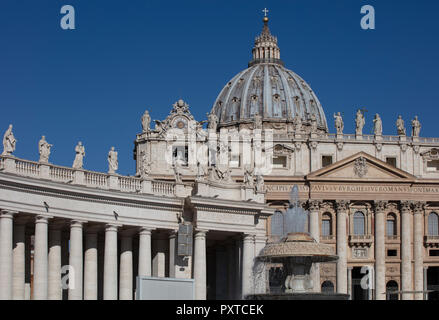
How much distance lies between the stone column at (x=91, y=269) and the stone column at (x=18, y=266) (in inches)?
190

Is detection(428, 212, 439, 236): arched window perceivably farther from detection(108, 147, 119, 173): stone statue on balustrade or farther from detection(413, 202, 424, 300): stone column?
detection(108, 147, 119, 173): stone statue on balustrade

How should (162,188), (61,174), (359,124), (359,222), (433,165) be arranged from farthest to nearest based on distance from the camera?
(433,165), (359,124), (359,222), (162,188), (61,174)

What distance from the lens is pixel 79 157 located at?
5944cm

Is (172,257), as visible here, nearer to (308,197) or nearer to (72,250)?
(72,250)

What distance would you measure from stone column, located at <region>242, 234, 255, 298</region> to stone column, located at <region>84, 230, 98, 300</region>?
387 inches

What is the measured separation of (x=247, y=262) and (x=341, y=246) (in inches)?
2324

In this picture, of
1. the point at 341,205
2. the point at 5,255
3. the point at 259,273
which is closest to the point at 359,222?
the point at 341,205

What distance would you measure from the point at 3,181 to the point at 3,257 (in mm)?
4073

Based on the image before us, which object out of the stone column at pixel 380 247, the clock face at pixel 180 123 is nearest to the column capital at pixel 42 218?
the clock face at pixel 180 123

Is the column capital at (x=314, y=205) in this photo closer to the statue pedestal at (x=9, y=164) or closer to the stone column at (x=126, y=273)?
the stone column at (x=126, y=273)

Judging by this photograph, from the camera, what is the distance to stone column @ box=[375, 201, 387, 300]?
399ft

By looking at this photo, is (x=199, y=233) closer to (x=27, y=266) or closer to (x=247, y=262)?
(x=247, y=262)
